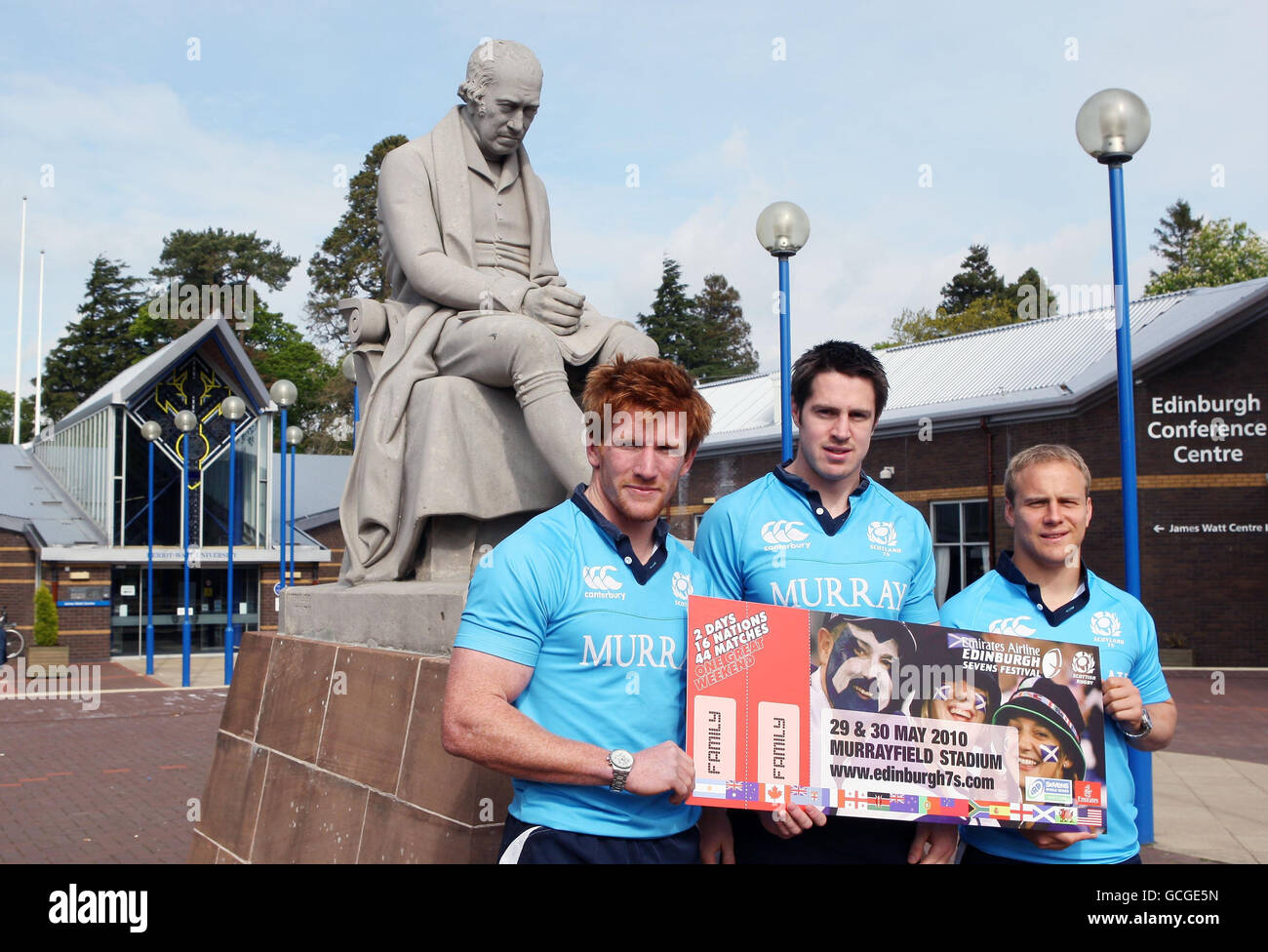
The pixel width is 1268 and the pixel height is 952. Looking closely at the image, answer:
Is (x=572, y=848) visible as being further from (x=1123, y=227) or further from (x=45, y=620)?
(x=45, y=620)

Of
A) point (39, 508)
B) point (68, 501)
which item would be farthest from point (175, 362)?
point (39, 508)

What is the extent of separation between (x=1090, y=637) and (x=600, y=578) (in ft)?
4.24

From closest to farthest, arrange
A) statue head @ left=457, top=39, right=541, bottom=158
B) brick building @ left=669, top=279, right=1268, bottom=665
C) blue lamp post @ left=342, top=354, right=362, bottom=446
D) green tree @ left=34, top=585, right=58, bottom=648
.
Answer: statue head @ left=457, top=39, right=541, bottom=158, blue lamp post @ left=342, top=354, right=362, bottom=446, brick building @ left=669, top=279, right=1268, bottom=665, green tree @ left=34, top=585, right=58, bottom=648

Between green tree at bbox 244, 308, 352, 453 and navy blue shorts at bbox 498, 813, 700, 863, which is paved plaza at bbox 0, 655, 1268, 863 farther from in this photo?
green tree at bbox 244, 308, 352, 453

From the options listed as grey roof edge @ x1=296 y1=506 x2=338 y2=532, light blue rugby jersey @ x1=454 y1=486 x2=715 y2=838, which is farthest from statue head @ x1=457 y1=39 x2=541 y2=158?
grey roof edge @ x1=296 y1=506 x2=338 y2=532

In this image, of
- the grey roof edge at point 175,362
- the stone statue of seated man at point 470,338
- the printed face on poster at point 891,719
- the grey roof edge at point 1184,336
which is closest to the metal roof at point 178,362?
the grey roof edge at point 175,362

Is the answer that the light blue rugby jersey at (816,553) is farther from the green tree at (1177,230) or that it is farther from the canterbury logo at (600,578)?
the green tree at (1177,230)

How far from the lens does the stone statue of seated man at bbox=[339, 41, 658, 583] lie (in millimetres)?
4562

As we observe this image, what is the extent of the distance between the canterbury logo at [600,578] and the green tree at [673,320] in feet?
172

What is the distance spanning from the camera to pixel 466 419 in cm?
475

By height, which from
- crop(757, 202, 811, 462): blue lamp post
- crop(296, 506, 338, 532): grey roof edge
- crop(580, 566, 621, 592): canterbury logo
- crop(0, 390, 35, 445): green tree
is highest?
crop(0, 390, 35, 445): green tree

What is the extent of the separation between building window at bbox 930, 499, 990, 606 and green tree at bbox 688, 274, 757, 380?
30.3 metres
